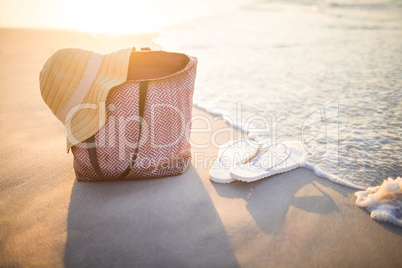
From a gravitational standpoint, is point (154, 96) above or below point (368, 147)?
above

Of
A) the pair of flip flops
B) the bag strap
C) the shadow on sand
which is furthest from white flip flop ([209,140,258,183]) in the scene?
the bag strap

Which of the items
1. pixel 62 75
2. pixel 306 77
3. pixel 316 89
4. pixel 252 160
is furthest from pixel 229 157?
pixel 306 77

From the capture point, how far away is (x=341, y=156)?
1951mm

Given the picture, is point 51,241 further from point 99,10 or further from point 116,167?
point 99,10

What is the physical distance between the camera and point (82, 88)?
1.48m

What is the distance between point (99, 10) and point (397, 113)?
9.25m

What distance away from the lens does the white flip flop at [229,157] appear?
5.61 ft

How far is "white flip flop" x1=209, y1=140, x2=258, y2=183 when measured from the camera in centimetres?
171

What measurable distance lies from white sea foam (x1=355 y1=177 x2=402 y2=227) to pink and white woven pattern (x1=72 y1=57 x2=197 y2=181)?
4.00 feet

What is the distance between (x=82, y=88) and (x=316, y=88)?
9.78ft

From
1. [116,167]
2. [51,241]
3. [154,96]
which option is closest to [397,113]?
[154,96]

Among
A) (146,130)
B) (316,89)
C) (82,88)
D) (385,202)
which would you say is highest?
(82,88)

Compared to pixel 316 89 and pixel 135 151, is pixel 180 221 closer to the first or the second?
pixel 135 151

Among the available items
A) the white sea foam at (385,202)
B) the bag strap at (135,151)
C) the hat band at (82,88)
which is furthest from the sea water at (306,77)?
the hat band at (82,88)
